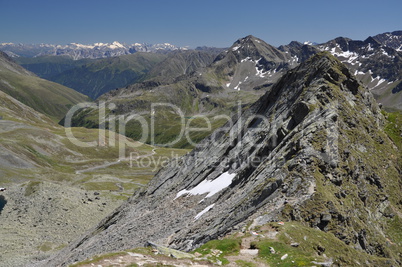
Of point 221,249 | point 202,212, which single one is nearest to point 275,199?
point 221,249

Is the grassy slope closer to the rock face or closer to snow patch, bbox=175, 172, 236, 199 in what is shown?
the rock face

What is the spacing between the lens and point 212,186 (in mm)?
50625

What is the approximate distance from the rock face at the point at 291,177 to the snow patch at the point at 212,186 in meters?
0.29

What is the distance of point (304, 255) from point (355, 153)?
21853 mm

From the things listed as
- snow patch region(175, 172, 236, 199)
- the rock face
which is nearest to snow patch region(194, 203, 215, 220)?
the rock face

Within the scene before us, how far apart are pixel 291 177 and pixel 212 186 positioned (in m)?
22.4

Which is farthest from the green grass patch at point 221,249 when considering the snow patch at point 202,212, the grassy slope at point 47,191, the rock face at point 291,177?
the grassy slope at point 47,191

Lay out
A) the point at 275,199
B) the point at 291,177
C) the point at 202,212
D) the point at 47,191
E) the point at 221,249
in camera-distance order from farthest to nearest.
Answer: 1. the point at 47,191
2. the point at 202,212
3. the point at 291,177
4. the point at 275,199
5. the point at 221,249

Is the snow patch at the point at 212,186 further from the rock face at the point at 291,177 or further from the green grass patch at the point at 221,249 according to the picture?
the green grass patch at the point at 221,249

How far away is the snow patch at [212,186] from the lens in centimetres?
4806

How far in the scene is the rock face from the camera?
2753cm

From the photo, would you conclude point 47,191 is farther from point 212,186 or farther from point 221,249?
point 221,249

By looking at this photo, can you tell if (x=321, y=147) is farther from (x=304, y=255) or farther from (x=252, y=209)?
(x=304, y=255)

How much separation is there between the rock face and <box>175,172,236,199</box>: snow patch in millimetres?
294
